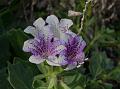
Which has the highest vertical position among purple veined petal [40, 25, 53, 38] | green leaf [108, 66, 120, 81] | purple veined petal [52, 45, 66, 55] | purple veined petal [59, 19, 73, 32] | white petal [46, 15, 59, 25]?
white petal [46, 15, 59, 25]

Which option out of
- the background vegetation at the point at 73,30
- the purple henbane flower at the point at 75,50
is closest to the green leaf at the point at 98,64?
the background vegetation at the point at 73,30

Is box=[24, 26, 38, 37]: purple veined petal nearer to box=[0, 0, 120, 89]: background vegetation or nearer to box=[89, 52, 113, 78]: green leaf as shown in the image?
box=[0, 0, 120, 89]: background vegetation

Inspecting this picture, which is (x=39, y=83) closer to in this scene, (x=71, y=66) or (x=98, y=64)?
(x=71, y=66)

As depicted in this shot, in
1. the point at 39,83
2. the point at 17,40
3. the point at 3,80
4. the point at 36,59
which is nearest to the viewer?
the point at 36,59

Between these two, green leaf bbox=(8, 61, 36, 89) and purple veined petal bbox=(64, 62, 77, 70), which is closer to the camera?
purple veined petal bbox=(64, 62, 77, 70)

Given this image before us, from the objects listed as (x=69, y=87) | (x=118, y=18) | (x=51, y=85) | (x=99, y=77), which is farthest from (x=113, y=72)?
(x=118, y=18)

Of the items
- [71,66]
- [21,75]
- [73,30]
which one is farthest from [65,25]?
[73,30]

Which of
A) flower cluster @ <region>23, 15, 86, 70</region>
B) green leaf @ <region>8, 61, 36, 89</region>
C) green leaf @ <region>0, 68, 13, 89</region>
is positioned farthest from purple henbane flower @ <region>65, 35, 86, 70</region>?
green leaf @ <region>0, 68, 13, 89</region>
